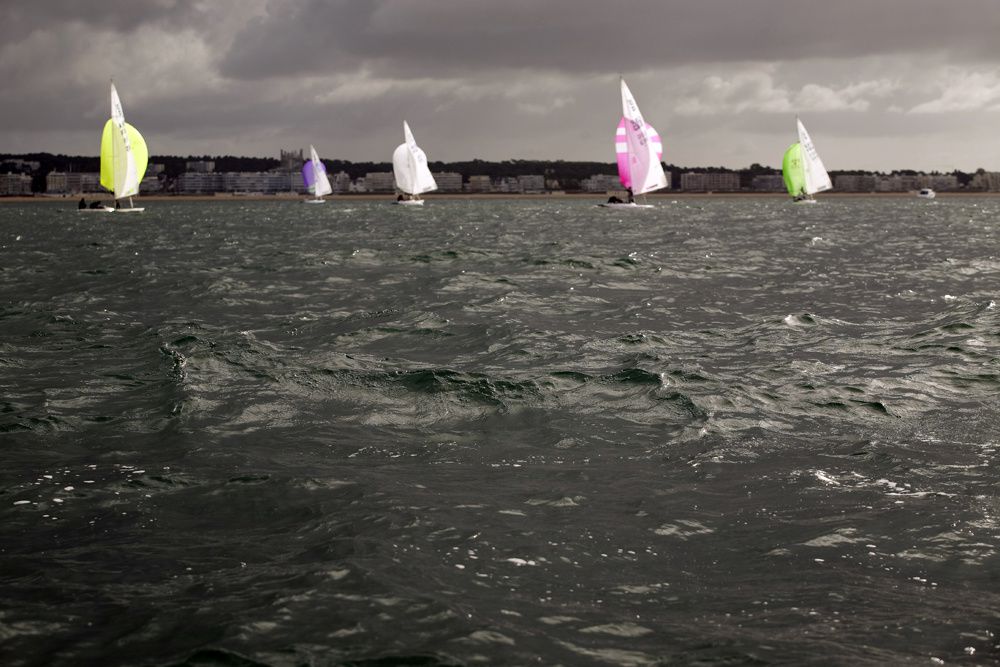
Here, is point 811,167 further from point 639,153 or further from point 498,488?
point 498,488

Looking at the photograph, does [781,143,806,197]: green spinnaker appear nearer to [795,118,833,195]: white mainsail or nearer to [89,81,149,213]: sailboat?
[795,118,833,195]: white mainsail

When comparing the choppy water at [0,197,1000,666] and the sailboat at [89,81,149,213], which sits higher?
the sailboat at [89,81,149,213]

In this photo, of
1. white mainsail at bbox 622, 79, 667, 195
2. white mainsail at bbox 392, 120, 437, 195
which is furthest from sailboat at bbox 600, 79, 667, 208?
white mainsail at bbox 392, 120, 437, 195

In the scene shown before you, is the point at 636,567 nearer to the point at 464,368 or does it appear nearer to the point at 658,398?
the point at 658,398

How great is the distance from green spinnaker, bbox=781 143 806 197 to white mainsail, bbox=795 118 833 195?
16.5 inches

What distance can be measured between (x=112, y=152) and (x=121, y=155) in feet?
1.96

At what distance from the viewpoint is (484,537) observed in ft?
21.8

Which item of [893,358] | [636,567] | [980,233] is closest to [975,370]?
[893,358]

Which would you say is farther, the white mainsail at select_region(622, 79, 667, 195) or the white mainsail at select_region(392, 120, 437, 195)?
the white mainsail at select_region(392, 120, 437, 195)

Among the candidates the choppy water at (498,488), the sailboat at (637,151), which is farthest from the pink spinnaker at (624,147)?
the choppy water at (498,488)

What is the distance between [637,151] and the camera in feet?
226

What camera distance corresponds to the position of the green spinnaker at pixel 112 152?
6962 centimetres

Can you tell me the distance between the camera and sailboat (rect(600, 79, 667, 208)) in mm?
66750

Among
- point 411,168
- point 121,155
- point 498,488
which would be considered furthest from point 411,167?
point 498,488
